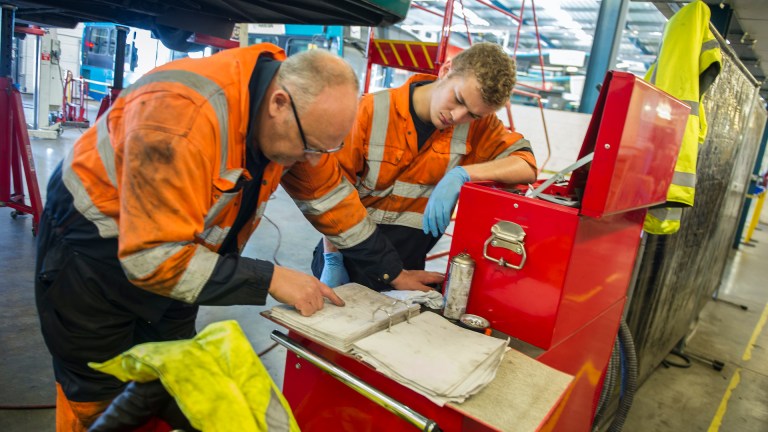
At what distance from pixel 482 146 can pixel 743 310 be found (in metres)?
5.09

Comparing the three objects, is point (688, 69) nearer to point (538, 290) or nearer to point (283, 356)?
point (538, 290)

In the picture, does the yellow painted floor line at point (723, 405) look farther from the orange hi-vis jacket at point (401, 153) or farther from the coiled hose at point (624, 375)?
the orange hi-vis jacket at point (401, 153)

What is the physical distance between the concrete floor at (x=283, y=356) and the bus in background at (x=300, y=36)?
2.67 meters

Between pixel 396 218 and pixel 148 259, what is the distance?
3.45 ft

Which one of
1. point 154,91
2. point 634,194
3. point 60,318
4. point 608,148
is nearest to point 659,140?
point 634,194

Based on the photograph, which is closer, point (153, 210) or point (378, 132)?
point (153, 210)

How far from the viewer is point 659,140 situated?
57.9 inches

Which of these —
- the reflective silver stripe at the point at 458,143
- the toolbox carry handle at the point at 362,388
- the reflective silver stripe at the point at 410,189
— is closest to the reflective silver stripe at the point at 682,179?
the reflective silver stripe at the point at 458,143

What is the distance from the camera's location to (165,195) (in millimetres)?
996

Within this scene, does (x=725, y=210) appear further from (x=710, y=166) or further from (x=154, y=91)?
(x=154, y=91)

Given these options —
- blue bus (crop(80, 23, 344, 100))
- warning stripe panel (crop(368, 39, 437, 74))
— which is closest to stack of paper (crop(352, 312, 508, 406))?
warning stripe panel (crop(368, 39, 437, 74))

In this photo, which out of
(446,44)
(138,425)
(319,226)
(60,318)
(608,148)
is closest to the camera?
(138,425)

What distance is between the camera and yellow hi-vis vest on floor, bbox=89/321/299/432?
813 mm

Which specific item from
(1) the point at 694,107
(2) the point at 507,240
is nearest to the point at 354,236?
(2) the point at 507,240
